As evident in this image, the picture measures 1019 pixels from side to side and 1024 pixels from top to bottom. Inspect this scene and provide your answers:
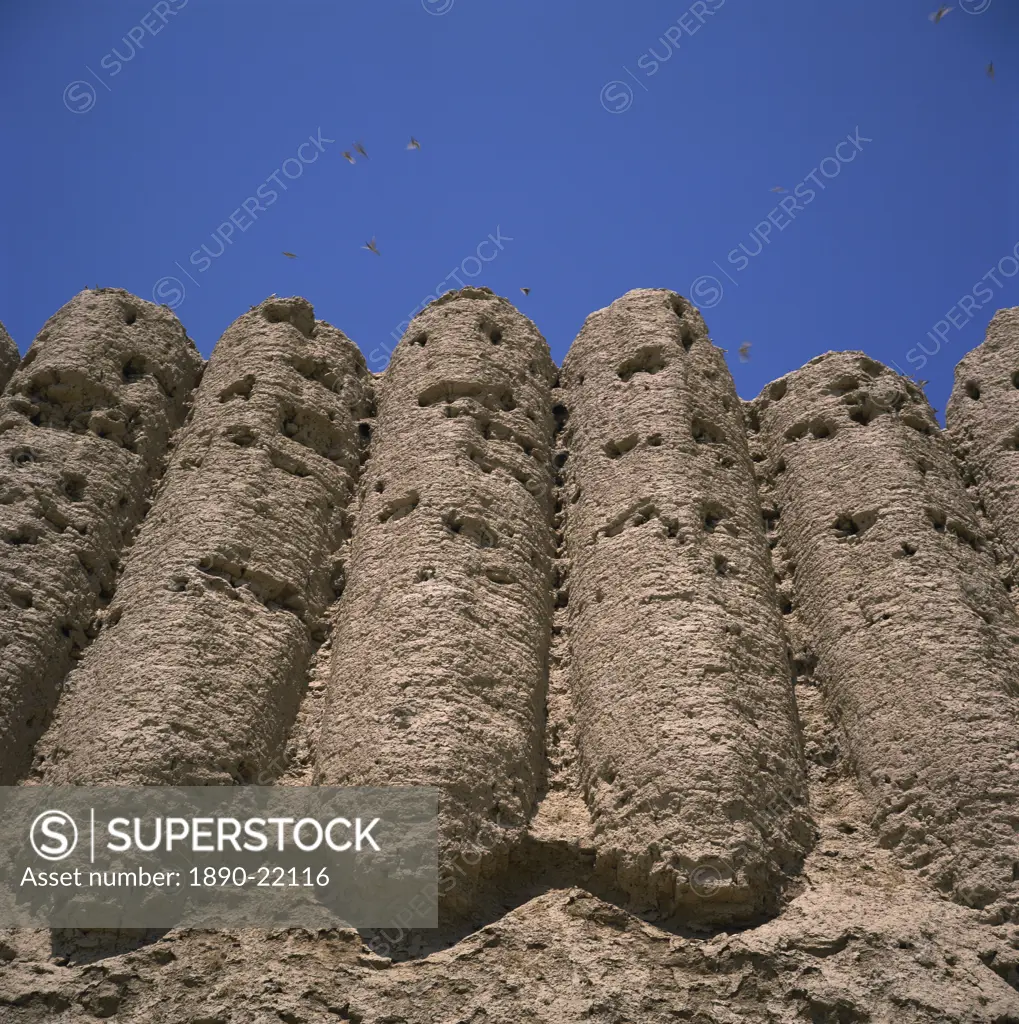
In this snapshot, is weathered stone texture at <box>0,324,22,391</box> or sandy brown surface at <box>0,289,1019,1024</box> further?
weathered stone texture at <box>0,324,22,391</box>

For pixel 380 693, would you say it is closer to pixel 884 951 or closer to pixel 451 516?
pixel 451 516

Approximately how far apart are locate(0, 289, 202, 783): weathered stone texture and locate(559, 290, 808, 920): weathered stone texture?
3261 millimetres

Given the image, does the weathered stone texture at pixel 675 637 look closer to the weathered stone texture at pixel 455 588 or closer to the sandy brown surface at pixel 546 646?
the sandy brown surface at pixel 546 646

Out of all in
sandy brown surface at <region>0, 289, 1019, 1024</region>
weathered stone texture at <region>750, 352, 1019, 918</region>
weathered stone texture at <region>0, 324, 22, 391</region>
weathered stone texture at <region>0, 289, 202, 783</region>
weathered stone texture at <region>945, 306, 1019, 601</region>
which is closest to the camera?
sandy brown surface at <region>0, 289, 1019, 1024</region>

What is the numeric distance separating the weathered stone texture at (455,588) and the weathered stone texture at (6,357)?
10.2 feet

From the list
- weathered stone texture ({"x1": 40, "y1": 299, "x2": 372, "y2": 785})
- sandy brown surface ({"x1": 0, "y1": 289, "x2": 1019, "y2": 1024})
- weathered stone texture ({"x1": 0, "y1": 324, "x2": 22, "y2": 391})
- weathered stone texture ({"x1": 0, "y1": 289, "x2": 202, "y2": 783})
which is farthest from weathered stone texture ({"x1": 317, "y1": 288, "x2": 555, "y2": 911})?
weathered stone texture ({"x1": 0, "y1": 324, "x2": 22, "y2": 391})

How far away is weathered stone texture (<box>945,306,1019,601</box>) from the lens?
9.36 metres

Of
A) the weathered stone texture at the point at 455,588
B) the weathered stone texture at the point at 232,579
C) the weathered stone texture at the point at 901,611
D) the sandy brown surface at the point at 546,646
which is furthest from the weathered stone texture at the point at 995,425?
the weathered stone texture at the point at 232,579

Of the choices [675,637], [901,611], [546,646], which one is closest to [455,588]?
[546,646]

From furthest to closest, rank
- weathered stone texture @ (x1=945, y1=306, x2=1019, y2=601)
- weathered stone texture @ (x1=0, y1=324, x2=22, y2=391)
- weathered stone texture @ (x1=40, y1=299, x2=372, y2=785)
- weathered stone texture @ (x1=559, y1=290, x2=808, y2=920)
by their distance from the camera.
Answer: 1. weathered stone texture @ (x1=0, y1=324, x2=22, y2=391)
2. weathered stone texture @ (x1=945, y1=306, x2=1019, y2=601)
3. weathered stone texture @ (x1=40, y1=299, x2=372, y2=785)
4. weathered stone texture @ (x1=559, y1=290, x2=808, y2=920)

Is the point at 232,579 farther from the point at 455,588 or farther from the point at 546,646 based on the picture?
the point at 546,646

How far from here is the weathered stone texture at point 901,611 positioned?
7004 millimetres

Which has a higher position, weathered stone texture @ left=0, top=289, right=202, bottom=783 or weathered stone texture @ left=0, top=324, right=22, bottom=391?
weathered stone texture @ left=0, top=324, right=22, bottom=391

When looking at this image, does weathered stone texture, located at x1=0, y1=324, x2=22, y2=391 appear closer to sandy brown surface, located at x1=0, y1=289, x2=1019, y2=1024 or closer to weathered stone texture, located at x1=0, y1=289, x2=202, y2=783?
sandy brown surface, located at x1=0, y1=289, x2=1019, y2=1024
